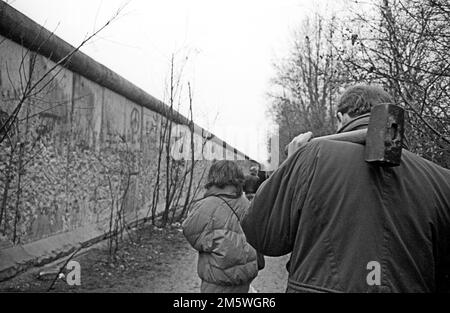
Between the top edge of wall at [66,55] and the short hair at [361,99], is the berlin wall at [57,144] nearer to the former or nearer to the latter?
the top edge of wall at [66,55]

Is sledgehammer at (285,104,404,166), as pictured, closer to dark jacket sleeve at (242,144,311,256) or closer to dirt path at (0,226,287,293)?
dark jacket sleeve at (242,144,311,256)

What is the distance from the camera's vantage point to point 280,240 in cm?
160

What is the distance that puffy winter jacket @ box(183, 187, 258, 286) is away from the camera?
2.93 m

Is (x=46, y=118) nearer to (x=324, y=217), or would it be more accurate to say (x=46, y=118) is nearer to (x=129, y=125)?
(x=129, y=125)

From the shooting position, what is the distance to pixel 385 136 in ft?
4.76

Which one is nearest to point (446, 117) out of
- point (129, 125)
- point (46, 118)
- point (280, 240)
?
point (280, 240)

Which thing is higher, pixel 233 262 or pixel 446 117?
pixel 446 117

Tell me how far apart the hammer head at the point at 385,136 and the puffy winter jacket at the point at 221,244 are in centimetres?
164

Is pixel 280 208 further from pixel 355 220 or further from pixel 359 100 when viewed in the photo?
pixel 359 100

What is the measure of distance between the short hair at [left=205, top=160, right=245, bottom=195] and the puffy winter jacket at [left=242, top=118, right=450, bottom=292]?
1533 millimetres

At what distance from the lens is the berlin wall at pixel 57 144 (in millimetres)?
4547

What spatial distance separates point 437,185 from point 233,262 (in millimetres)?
1634

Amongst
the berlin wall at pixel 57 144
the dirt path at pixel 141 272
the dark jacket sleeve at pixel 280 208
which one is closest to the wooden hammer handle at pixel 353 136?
the dark jacket sleeve at pixel 280 208

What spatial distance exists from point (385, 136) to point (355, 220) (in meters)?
0.28
